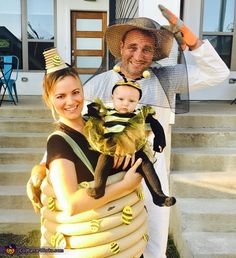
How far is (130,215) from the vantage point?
1.47 metres

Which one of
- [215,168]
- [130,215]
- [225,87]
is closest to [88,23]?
[225,87]

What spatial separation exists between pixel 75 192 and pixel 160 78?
0.76 meters

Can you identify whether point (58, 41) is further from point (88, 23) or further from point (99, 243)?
point (99, 243)

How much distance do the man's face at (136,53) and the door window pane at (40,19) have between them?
6445 millimetres

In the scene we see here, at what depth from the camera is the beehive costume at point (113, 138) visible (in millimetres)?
1387

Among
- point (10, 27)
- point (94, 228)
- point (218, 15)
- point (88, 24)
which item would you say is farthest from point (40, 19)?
point (94, 228)

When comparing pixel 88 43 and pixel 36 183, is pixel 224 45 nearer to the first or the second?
pixel 88 43

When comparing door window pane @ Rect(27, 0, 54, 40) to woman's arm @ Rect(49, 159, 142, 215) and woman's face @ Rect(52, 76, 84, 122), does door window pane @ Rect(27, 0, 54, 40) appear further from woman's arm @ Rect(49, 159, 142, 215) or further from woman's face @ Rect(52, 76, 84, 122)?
woman's arm @ Rect(49, 159, 142, 215)

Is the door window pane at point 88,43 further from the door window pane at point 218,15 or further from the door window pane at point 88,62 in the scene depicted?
the door window pane at point 218,15

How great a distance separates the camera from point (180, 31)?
1732mm

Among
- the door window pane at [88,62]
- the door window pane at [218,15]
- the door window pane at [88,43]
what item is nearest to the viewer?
the door window pane at [218,15]

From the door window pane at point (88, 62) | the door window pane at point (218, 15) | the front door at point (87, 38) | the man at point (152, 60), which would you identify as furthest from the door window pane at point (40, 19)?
the man at point (152, 60)

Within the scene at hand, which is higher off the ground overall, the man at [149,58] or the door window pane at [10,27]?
the door window pane at [10,27]

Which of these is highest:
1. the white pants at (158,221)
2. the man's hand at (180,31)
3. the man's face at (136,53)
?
the man's hand at (180,31)
